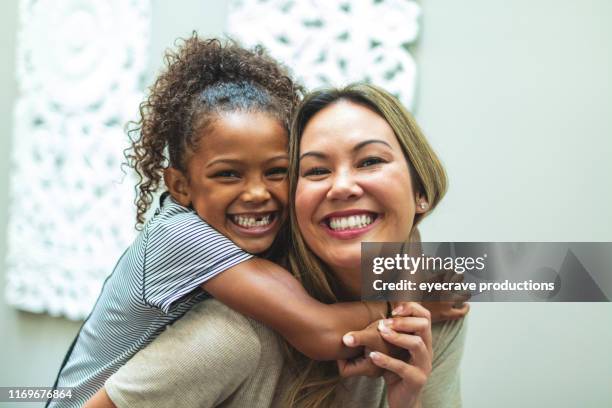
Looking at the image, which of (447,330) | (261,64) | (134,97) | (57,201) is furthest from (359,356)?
(57,201)

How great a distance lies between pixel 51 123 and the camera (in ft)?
8.52

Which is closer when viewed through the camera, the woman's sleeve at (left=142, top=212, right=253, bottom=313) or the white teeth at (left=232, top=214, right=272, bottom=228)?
the woman's sleeve at (left=142, top=212, right=253, bottom=313)

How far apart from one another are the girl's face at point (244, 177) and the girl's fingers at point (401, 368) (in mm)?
316

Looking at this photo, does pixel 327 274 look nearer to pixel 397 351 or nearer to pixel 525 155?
pixel 397 351

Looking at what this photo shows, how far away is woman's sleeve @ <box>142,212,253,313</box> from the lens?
1.04 metres

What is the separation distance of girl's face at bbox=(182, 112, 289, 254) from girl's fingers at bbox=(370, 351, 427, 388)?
1.04 feet

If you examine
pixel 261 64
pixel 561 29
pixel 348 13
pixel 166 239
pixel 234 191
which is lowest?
pixel 166 239

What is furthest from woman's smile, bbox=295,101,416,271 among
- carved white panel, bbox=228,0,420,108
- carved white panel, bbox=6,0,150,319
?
carved white panel, bbox=6,0,150,319

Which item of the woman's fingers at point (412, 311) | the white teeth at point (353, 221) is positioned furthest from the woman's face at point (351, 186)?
the woman's fingers at point (412, 311)

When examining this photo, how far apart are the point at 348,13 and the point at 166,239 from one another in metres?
1.28

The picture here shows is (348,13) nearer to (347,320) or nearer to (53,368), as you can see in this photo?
(347,320)

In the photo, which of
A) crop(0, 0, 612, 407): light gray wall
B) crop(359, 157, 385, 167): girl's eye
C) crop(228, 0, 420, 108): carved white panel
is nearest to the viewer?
crop(359, 157, 385, 167): girl's eye

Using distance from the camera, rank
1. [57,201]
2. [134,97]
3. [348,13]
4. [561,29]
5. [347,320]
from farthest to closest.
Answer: [57,201]
[134,97]
[348,13]
[561,29]
[347,320]

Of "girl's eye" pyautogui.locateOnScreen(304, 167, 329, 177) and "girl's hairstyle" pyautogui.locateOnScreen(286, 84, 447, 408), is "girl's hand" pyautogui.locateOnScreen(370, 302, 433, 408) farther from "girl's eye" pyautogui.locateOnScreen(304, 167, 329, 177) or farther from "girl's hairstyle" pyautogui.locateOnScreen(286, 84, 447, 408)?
"girl's eye" pyautogui.locateOnScreen(304, 167, 329, 177)
